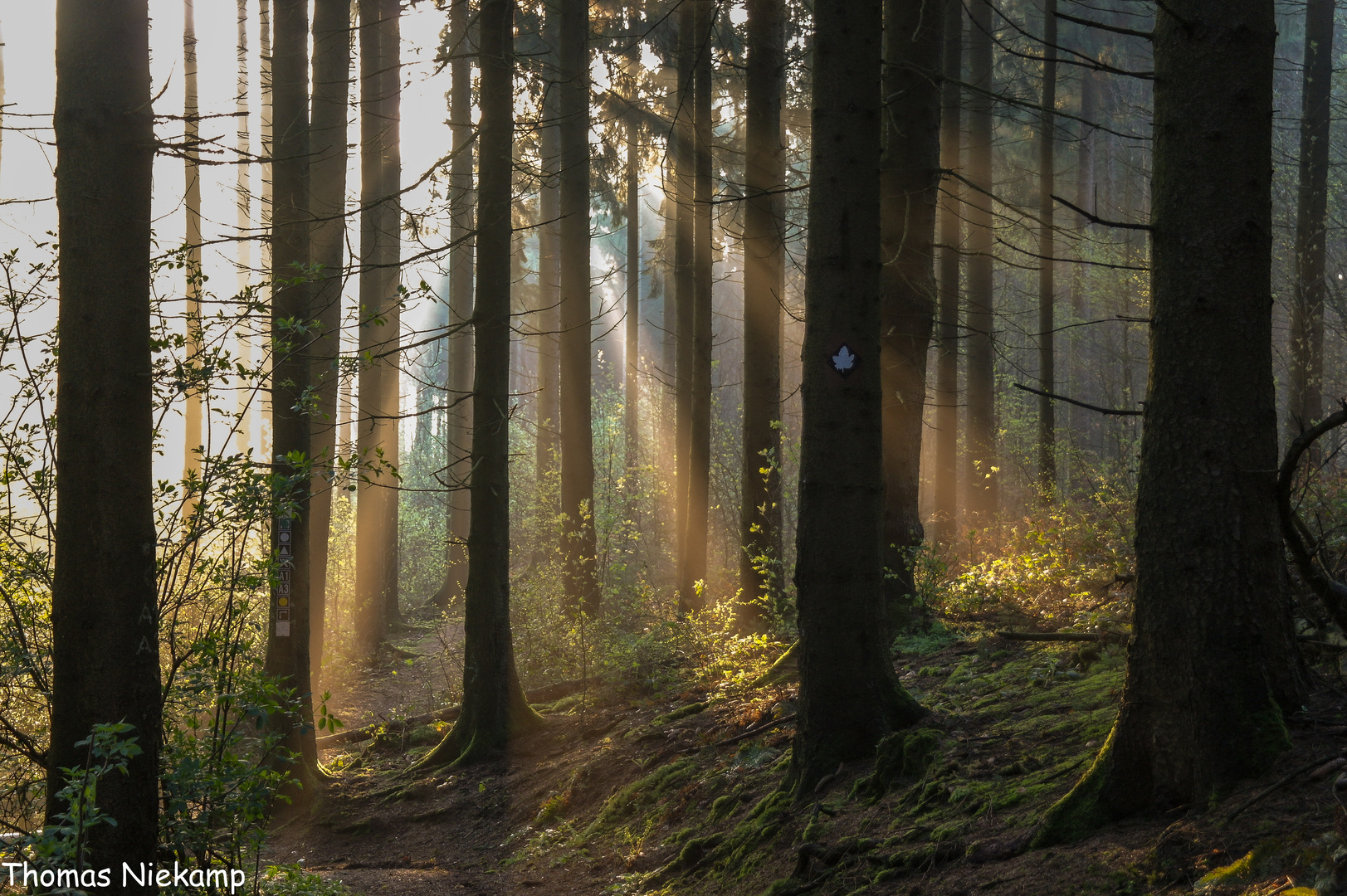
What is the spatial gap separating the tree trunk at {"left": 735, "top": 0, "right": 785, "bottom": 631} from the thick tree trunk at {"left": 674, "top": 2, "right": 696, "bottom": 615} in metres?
1.83

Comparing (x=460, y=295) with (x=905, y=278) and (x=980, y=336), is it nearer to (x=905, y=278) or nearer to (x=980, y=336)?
(x=980, y=336)

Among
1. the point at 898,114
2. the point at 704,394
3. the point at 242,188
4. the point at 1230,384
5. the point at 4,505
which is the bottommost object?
the point at 4,505

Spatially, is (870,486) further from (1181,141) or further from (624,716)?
(624,716)

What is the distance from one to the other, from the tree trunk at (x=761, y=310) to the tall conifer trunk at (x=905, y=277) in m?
2.21

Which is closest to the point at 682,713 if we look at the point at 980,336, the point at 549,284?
the point at 980,336

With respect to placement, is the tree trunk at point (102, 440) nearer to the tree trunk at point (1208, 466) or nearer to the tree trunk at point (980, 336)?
the tree trunk at point (1208, 466)

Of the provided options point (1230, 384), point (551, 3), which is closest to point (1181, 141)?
point (1230, 384)

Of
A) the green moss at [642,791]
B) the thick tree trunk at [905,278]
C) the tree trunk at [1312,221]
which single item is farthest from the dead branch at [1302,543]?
the tree trunk at [1312,221]

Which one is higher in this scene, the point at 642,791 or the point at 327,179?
the point at 327,179

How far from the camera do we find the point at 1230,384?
355cm

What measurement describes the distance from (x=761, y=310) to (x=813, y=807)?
728 centimetres

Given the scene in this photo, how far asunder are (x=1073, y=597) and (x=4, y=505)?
7928 mm

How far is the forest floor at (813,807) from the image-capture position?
10.5 feet

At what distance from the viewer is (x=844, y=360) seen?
5.49 metres
